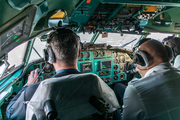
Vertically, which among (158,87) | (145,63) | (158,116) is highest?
(145,63)

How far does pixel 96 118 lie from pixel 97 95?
0.18 meters

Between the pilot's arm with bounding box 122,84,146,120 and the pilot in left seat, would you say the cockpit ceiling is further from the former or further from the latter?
the pilot's arm with bounding box 122,84,146,120

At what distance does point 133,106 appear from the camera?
1109mm

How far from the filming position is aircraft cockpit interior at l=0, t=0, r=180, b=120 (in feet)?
3.54

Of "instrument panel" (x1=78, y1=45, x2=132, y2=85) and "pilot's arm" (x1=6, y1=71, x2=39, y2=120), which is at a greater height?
"pilot's arm" (x1=6, y1=71, x2=39, y2=120)

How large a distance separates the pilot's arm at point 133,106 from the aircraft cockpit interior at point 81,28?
914 mm

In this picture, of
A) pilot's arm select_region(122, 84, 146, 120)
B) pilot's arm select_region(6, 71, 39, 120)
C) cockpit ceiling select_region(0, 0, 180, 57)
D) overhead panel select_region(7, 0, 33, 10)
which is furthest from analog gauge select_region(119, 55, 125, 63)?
overhead panel select_region(7, 0, 33, 10)

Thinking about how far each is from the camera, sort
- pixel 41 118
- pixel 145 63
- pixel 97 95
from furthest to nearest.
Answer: pixel 145 63 < pixel 97 95 < pixel 41 118

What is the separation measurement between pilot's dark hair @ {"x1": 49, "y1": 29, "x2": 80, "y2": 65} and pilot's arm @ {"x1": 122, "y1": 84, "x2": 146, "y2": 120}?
0.61 meters

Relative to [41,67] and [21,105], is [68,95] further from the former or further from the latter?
[41,67]

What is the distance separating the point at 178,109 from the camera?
97cm

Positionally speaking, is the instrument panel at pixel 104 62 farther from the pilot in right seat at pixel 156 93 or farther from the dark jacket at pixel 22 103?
the pilot in right seat at pixel 156 93

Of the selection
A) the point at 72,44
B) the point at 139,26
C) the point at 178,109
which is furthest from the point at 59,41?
the point at 139,26

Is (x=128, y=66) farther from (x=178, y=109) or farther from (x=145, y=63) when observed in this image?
(x=178, y=109)
